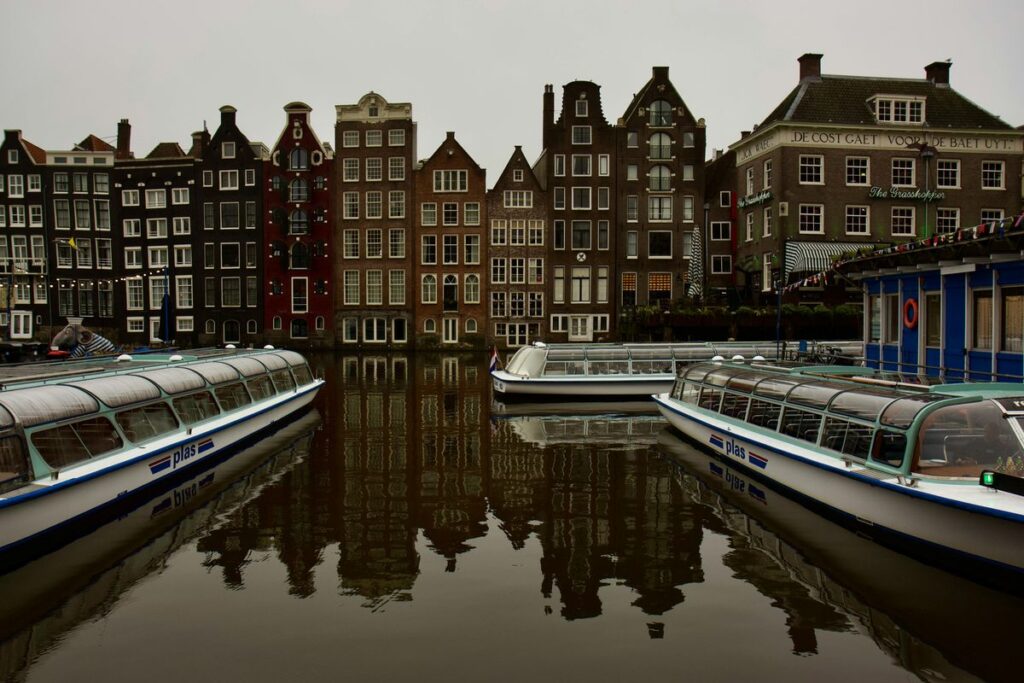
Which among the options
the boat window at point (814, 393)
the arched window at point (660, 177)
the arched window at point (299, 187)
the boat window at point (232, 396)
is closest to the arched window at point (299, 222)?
the arched window at point (299, 187)

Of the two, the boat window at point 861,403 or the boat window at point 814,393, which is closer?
the boat window at point 861,403

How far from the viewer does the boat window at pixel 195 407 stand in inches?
677

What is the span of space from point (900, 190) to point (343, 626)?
51715 millimetres

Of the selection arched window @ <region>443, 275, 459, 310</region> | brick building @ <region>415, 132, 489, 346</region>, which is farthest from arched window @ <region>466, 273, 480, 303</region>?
arched window @ <region>443, 275, 459, 310</region>

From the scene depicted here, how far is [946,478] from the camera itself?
1040 centimetres

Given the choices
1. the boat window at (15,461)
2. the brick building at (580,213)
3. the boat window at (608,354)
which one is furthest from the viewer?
the brick building at (580,213)

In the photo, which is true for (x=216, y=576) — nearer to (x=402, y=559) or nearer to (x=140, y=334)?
(x=402, y=559)

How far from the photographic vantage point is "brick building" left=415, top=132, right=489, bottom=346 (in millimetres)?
60031

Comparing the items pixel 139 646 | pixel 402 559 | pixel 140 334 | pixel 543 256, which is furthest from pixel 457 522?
pixel 140 334

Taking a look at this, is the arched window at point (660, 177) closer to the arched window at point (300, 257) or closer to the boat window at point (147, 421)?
the arched window at point (300, 257)

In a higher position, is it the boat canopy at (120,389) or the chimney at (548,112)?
the chimney at (548,112)

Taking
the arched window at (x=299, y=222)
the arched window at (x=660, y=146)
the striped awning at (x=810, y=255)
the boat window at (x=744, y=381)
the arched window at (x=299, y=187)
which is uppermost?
the arched window at (x=660, y=146)

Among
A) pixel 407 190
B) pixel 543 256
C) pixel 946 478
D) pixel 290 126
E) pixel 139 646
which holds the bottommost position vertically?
pixel 139 646

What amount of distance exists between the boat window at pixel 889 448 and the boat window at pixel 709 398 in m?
7.17
